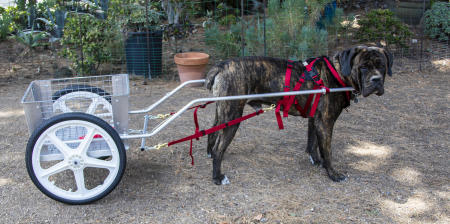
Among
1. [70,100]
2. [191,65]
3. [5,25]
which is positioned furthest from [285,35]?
[5,25]

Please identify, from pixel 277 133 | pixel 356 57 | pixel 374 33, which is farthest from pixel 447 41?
pixel 356 57

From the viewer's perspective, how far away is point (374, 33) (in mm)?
9156

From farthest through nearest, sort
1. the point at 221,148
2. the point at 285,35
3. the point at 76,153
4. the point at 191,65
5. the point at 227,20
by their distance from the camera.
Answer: the point at 227,20
the point at 285,35
the point at 191,65
the point at 221,148
the point at 76,153

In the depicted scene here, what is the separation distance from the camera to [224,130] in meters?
4.21

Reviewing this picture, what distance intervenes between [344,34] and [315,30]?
1421 millimetres

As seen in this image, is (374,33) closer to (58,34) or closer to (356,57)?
(356,57)

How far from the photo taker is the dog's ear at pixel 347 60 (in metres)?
3.98

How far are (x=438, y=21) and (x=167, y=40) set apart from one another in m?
6.02

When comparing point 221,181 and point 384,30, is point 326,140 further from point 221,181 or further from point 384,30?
point 384,30

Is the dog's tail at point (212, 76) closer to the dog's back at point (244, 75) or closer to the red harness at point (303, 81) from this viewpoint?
the dog's back at point (244, 75)

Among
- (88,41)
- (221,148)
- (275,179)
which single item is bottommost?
(275,179)

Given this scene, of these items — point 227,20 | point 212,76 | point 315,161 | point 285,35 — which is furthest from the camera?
point 227,20

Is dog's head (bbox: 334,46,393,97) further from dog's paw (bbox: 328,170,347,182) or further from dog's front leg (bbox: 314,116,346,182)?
dog's paw (bbox: 328,170,347,182)

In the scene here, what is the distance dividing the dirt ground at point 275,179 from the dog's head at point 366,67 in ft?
3.53
